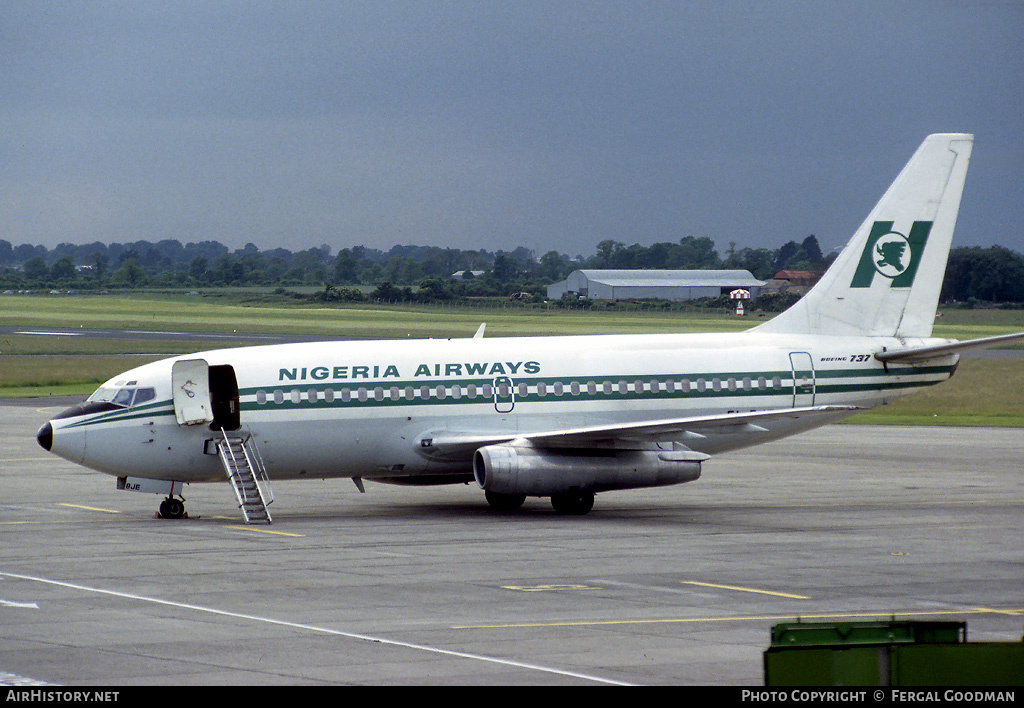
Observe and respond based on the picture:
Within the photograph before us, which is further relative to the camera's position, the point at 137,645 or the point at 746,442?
the point at 746,442

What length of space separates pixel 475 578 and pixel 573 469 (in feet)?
27.9

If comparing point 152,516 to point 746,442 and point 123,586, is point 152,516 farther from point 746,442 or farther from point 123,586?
point 746,442

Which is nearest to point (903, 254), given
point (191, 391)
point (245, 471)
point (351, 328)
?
point (245, 471)

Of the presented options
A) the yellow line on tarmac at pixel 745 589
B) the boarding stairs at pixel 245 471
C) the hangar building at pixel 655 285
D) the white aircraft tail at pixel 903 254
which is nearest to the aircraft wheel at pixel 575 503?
the boarding stairs at pixel 245 471

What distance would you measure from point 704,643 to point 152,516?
1813cm

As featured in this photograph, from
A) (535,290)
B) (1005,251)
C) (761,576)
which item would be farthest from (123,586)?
(535,290)

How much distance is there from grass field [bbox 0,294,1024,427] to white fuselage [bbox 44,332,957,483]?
2868 cm

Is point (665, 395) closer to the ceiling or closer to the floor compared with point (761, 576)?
closer to the ceiling

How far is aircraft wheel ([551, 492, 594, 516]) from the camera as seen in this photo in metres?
33.4

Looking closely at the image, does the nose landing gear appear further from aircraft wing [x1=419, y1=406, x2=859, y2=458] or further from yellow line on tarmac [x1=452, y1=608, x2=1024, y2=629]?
yellow line on tarmac [x1=452, y1=608, x2=1024, y2=629]

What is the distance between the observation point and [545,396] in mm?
34781

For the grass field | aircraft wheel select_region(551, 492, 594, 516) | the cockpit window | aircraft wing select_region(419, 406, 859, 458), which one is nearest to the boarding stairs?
the cockpit window

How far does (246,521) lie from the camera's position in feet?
104

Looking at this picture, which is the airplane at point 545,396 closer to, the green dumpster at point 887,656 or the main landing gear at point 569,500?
the main landing gear at point 569,500
